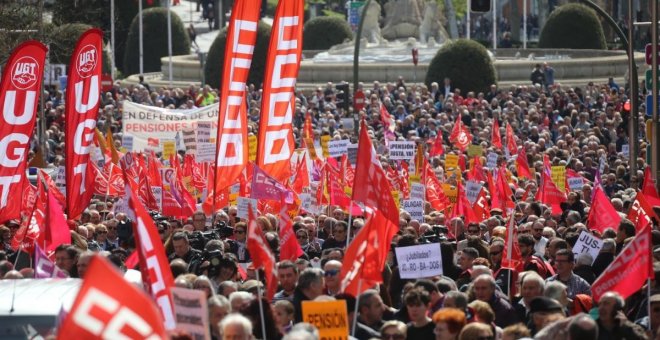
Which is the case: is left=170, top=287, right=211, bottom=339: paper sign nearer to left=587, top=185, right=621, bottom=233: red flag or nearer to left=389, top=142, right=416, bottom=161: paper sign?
left=587, top=185, right=621, bottom=233: red flag

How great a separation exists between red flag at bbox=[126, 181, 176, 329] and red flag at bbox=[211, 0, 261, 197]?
23.0 feet

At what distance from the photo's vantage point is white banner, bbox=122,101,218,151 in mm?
31328

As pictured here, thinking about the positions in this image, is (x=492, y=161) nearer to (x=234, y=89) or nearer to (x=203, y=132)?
(x=203, y=132)

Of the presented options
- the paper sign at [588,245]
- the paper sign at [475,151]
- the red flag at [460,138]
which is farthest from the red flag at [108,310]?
the red flag at [460,138]

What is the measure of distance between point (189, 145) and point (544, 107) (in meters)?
13.9

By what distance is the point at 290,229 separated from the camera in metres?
14.0

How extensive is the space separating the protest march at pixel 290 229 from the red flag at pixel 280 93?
0.06 ft

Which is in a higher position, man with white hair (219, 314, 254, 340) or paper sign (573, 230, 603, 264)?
man with white hair (219, 314, 254, 340)

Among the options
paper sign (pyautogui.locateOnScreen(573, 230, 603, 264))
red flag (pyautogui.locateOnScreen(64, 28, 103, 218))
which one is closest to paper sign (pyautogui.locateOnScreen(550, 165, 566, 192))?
red flag (pyautogui.locateOnScreen(64, 28, 103, 218))

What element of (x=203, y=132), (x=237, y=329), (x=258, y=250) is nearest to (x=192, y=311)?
(x=237, y=329)

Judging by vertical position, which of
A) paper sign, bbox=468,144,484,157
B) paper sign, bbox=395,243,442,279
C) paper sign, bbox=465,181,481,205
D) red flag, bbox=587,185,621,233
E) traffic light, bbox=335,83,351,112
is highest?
paper sign, bbox=395,243,442,279

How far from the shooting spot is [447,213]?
71.7ft

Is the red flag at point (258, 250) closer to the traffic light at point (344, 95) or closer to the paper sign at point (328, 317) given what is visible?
the paper sign at point (328, 317)

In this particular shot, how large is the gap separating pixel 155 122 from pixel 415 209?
44.1 feet
